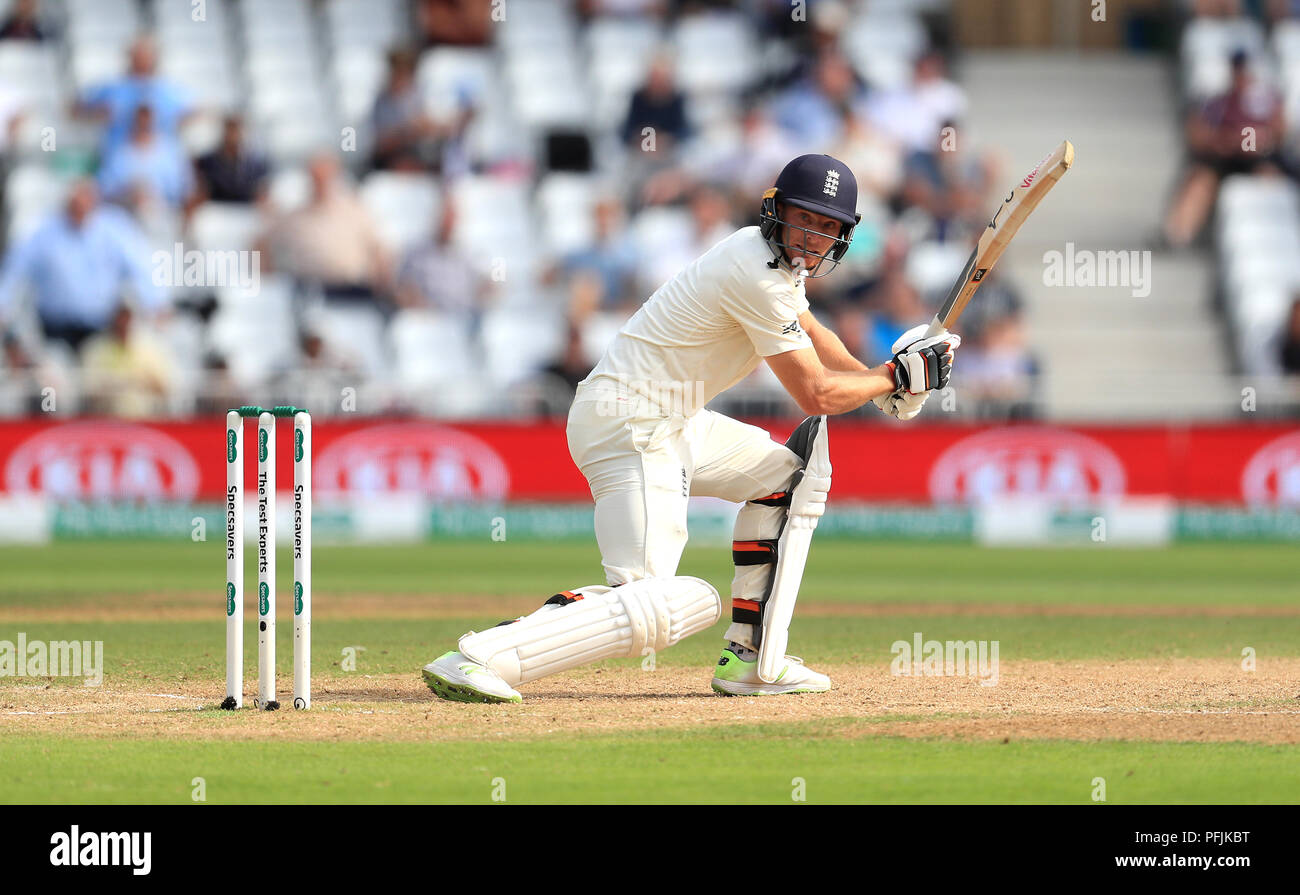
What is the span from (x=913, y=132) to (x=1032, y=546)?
551 cm

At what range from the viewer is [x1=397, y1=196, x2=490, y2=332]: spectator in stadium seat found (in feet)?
59.3

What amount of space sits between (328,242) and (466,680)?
12.1 metres

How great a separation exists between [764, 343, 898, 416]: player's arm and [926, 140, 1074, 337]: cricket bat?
Answer: 494mm

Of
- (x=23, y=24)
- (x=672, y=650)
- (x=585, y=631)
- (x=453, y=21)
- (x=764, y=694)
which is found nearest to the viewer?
(x=585, y=631)

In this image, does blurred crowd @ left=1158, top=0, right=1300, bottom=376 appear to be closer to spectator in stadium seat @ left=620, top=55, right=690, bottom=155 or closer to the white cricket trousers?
spectator in stadium seat @ left=620, top=55, right=690, bottom=155

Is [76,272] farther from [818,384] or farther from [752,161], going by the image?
[818,384]

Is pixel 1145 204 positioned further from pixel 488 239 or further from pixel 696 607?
pixel 696 607

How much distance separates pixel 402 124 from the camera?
19.5 m

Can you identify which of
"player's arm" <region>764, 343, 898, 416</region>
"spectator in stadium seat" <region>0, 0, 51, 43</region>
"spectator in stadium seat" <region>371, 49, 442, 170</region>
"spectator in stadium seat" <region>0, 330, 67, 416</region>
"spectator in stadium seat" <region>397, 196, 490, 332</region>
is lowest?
"player's arm" <region>764, 343, 898, 416</region>

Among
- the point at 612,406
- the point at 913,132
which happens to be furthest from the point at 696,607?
the point at 913,132

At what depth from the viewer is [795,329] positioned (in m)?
6.58

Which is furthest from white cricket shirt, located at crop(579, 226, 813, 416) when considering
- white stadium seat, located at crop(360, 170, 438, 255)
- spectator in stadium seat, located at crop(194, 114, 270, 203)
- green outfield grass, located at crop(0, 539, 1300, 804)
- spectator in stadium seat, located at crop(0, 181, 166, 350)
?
spectator in stadium seat, located at crop(194, 114, 270, 203)

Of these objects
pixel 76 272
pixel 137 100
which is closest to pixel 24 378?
pixel 76 272

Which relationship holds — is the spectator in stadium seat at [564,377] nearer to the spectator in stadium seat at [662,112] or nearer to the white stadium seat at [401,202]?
the white stadium seat at [401,202]
